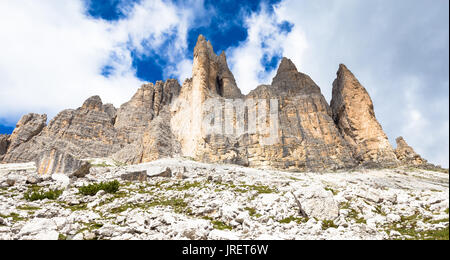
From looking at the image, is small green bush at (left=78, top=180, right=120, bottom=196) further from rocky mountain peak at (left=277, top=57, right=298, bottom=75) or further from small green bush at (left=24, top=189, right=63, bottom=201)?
rocky mountain peak at (left=277, top=57, right=298, bottom=75)

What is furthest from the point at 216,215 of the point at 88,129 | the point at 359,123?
the point at 88,129

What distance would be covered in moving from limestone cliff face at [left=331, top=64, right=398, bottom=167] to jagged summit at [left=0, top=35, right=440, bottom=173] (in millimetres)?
314

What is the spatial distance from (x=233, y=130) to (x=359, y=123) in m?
50.1

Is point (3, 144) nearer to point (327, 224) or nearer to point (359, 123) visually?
point (327, 224)

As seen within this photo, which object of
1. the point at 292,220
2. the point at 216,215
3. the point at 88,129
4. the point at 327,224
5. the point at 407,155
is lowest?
the point at 327,224

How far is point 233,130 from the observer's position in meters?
88.9

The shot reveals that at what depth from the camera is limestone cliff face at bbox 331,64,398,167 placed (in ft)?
274

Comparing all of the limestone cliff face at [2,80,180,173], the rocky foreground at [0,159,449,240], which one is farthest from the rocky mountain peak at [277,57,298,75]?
the rocky foreground at [0,159,449,240]

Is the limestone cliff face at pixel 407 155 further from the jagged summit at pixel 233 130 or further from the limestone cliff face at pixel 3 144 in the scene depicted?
the limestone cliff face at pixel 3 144

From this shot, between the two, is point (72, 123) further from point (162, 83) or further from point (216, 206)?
point (216, 206)

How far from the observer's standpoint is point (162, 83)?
466 feet

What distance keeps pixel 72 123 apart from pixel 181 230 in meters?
119
